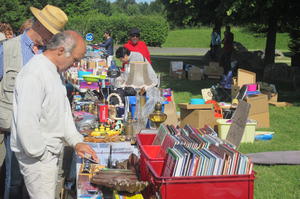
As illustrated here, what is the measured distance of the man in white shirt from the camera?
2.67 meters

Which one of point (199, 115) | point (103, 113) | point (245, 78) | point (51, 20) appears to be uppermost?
point (51, 20)

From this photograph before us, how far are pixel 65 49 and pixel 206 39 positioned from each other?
1559 inches

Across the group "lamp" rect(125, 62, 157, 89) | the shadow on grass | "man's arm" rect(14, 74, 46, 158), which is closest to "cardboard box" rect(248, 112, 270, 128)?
"lamp" rect(125, 62, 157, 89)

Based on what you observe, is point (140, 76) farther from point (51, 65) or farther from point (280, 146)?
point (51, 65)

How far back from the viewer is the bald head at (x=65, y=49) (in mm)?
2809

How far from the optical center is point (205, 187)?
113 inches

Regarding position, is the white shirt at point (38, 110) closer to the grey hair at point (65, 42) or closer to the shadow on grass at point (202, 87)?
the grey hair at point (65, 42)

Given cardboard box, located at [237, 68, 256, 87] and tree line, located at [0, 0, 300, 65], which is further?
tree line, located at [0, 0, 300, 65]

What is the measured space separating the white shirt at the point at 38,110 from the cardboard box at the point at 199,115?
173 inches

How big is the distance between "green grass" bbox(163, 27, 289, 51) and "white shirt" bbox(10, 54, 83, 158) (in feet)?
117

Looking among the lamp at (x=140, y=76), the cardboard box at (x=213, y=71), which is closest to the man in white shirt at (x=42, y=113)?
the lamp at (x=140, y=76)

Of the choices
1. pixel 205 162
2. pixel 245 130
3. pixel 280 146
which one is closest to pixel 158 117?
pixel 205 162

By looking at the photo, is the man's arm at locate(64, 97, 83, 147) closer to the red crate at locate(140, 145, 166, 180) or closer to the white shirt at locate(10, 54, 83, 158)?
the white shirt at locate(10, 54, 83, 158)

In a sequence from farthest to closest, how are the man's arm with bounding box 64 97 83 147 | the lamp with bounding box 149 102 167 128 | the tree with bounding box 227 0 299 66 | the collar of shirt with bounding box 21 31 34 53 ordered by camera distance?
the tree with bounding box 227 0 299 66 < the lamp with bounding box 149 102 167 128 < the collar of shirt with bounding box 21 31 34 53 < the man's arm with bounding box 64 97 83 147
